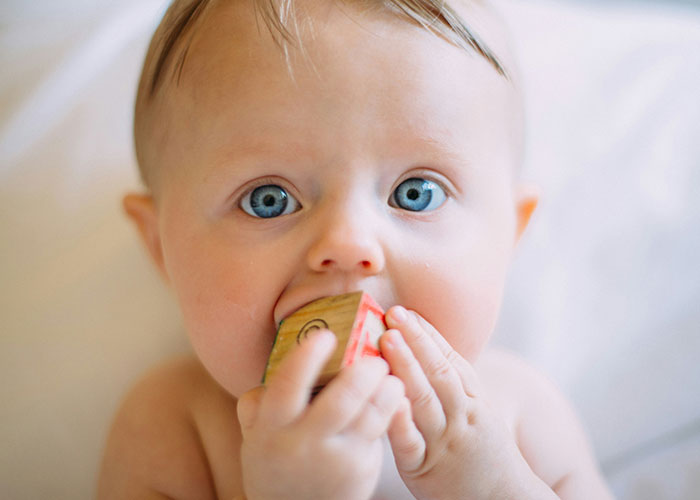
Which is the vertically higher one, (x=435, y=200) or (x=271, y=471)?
(x=435, y=200)

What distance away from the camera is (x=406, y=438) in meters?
0.75

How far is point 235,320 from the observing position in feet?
2.75

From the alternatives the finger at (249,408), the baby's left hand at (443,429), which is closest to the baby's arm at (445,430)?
the baby's left hand at (443,429)

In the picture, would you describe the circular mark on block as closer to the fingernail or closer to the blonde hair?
the fingernail

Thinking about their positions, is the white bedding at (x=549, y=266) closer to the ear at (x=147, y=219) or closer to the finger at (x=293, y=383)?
the ear at (x=147, y=219)

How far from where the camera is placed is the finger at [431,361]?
754mm

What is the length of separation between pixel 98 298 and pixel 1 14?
0.78 m

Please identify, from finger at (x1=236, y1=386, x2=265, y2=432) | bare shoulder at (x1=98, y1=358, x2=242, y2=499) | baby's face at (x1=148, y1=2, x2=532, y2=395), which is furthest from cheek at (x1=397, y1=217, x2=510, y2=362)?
bare shoulder at (x1=98, y1=358, x2=242, y2=499)

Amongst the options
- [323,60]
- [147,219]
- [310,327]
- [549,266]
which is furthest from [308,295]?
[549,266]

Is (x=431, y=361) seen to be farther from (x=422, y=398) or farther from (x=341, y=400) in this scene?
(x=341, y=400)

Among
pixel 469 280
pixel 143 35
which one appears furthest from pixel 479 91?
pixel 143 35

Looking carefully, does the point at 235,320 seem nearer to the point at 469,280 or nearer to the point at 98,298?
the point at 469,280

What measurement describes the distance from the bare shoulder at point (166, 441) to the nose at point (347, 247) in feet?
1.47

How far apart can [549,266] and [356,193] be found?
27.6 inches
